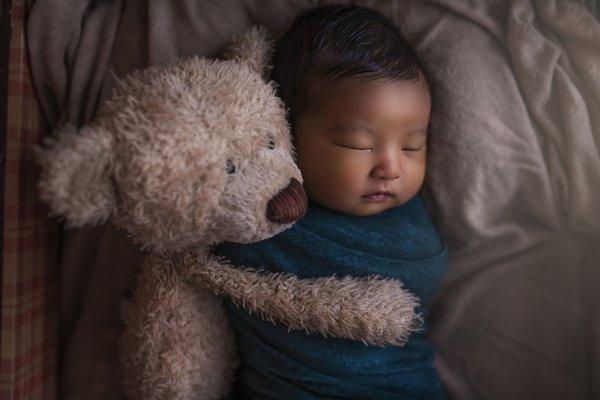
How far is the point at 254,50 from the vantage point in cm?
79

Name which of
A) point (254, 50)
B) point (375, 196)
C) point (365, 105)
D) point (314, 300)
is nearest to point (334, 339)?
point (314, 300)

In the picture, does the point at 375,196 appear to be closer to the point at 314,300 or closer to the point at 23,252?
the point at 314,300

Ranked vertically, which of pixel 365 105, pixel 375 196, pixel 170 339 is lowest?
pixel 170 339

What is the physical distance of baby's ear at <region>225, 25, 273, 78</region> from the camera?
0.79 metres

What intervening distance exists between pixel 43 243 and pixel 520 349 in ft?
2.75

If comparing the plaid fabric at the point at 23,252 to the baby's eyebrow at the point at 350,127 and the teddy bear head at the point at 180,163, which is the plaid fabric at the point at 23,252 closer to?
the teddy bear head at the point at 180,163

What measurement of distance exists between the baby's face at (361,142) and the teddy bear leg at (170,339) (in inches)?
10.0

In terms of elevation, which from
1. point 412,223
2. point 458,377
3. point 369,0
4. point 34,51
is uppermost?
point 369,0

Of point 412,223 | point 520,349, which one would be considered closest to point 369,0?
point 412,223

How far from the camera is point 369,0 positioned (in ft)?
2.92

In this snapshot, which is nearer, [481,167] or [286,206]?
[286,206]

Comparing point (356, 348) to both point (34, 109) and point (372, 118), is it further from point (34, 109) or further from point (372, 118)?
point (34, 109)

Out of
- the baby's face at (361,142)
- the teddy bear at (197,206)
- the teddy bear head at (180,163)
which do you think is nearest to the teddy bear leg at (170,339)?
the teddy bear at (197,206)

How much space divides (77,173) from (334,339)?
0.44m
